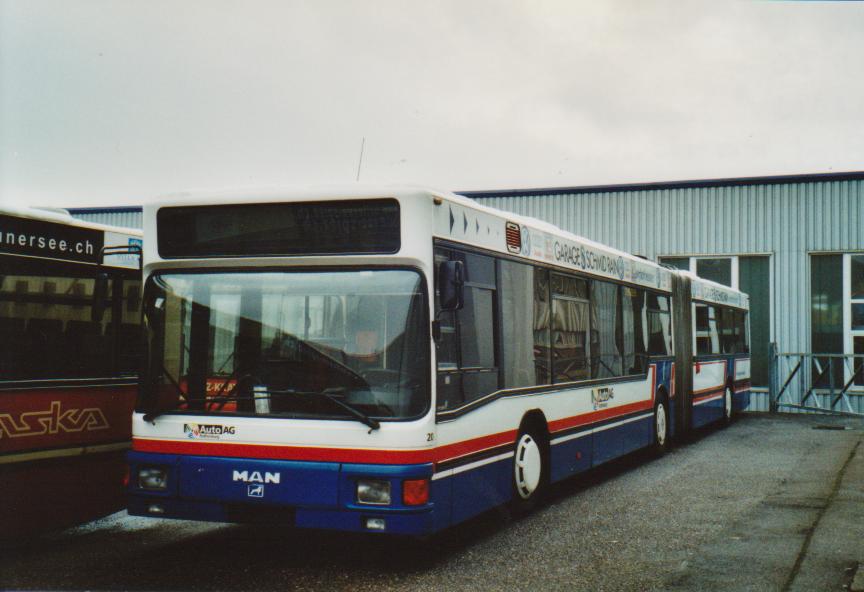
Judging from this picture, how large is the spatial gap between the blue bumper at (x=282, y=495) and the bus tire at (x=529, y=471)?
1.65m

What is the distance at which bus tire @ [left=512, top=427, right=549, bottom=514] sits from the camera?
8.09m

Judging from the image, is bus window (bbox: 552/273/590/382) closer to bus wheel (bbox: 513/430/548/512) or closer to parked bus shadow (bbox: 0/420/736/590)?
bus wheel (bbox: 513/430/548/512)

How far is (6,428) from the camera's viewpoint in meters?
6.59

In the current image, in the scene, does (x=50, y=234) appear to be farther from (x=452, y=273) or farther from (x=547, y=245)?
(x=547, y=245)

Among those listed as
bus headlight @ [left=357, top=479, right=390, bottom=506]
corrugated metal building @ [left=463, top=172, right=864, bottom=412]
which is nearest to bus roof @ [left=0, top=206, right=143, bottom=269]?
bus headlight @ [left=357, top=479, right=390, bottom=506]

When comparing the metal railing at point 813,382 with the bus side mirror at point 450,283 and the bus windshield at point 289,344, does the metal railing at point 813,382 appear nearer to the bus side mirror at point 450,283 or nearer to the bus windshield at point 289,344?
the bus side mirror at point 450,283

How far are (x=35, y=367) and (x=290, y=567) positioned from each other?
2382 mm

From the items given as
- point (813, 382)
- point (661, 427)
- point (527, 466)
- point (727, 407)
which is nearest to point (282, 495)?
point (527, 466)

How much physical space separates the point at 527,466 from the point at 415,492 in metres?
2.35

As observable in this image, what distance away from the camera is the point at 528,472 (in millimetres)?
8297

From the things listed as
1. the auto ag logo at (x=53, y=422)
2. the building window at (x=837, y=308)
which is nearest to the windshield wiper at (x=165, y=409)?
the auto ag logo at (x=53, y=422)

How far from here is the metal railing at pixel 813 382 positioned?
21188 millimetres

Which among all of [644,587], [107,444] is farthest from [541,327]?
[107,444]

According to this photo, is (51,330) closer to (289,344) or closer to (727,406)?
(289,344)
